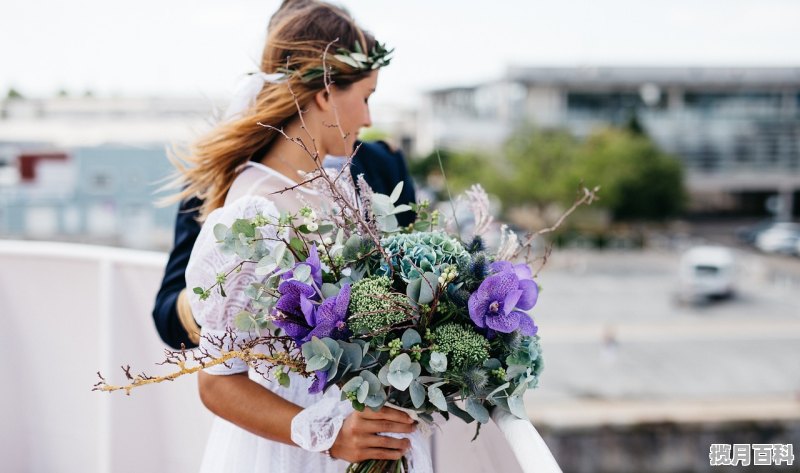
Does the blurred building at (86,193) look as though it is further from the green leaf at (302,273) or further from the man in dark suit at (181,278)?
the green leaf at (302,273)

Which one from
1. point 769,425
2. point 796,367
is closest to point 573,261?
point 796,367

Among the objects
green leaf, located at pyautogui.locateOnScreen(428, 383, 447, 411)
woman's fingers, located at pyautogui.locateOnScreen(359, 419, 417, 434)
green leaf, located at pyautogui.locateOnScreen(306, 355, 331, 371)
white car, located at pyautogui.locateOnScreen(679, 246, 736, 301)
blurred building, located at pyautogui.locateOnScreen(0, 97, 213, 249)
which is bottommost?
woman's fingers, located at pyautogui.locateOnScreen(359, 419, 417, 434)

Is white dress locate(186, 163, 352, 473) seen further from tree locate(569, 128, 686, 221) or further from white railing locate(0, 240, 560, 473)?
tree locate(569, 128, 686, 221)

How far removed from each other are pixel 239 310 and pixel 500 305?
1.32ft

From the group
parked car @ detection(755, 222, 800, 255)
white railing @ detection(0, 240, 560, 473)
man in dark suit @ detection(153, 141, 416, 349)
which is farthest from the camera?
parked car @ detection(755, 222, 800, 255)

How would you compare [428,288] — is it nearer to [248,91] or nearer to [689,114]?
[248,91]

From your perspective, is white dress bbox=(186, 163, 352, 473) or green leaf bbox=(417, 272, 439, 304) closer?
green leaf bbox=(417, 272, 439, 304)

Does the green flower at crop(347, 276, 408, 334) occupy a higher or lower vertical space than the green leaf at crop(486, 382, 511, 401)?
higher

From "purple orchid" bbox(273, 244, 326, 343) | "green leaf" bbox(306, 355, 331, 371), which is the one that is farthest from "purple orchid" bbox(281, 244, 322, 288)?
"green leaf" bbox(306, 355, 331, 371)

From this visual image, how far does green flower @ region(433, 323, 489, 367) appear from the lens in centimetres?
107

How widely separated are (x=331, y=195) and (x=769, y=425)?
981 cm

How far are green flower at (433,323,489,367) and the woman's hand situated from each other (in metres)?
0.13

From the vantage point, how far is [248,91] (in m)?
1.46

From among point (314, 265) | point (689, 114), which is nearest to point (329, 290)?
point (314, 265)
